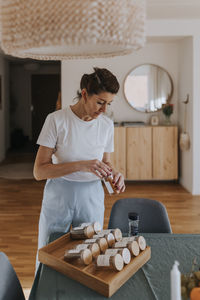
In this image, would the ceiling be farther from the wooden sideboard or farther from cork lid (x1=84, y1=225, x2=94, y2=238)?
cork lid (x1=84, y1=225, x2=94, y2=238)

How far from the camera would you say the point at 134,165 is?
570 cm

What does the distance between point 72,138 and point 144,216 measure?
652mm

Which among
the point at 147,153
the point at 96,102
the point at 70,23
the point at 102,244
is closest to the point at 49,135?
the point at 96,102

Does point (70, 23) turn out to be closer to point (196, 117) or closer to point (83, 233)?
point (83, 233)

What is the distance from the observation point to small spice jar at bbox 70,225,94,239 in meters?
1.55

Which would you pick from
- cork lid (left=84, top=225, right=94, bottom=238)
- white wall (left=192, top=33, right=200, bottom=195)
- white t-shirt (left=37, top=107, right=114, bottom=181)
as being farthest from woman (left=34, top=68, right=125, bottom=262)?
white wall (left=192, top=33, right=200, bottom=195)

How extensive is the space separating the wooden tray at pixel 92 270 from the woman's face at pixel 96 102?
0.66m

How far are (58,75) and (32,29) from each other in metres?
9.69

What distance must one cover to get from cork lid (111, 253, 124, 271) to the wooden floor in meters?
1.47

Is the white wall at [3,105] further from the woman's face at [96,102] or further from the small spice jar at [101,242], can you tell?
the small spice jar at [101,242]

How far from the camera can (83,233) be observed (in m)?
1.56

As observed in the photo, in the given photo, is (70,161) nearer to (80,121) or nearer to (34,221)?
(80,121)

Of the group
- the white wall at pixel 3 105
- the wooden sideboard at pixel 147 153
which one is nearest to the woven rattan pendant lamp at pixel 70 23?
the wooden sideboard at pixel 147 153

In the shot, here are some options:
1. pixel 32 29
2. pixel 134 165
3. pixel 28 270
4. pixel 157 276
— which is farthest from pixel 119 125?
pixel 32 29
